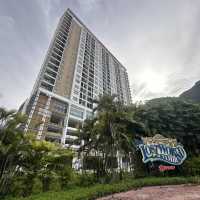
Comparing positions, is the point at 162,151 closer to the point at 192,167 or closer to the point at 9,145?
the point at 192,167

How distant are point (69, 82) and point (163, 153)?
109ft

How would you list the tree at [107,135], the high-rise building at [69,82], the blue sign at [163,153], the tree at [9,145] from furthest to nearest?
the high-rise building at [69,82], the tree at [107,135], the blue sign at [163,153], the tree at [9,145]

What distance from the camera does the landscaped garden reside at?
23.8ft

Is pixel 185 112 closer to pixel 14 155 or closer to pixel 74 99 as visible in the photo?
pixel 14 155

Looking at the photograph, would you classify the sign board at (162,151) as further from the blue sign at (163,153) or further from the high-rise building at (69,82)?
the high-rise building at (69,82)

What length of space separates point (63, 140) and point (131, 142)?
23.0 metres

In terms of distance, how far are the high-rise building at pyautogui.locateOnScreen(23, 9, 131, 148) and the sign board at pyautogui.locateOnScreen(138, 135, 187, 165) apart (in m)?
11.0

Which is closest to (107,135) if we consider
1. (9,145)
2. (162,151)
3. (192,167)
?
(162,151)

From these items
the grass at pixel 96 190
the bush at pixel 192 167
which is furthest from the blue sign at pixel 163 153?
the grass at pixel 96 190

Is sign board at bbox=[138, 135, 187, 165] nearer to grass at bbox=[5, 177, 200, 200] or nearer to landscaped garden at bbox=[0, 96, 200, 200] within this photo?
landscaped garden at bbox=[0, 96, 200, 200]

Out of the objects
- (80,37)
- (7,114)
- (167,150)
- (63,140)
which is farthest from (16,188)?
(80,37)

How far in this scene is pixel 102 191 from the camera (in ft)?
21.3

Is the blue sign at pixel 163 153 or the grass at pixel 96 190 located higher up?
the blue sign at pixel 163 153

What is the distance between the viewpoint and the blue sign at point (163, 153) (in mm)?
10516
